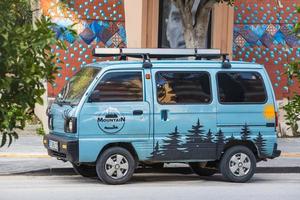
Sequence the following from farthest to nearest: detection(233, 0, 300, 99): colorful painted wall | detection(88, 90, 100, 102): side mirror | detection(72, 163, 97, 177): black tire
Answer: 1. detection(233, 0, 300, 99): colorful painted wall
2. detection(72, 163, 97, 177): black tire
3. detection(88, 90, 100, 102): side mirror

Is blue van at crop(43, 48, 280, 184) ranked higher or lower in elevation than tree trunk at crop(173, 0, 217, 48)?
lower

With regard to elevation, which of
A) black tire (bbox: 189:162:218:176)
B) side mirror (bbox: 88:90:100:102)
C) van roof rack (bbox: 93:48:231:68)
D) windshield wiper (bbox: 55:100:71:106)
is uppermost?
van roof rack (bbox: 93:48:231:68)

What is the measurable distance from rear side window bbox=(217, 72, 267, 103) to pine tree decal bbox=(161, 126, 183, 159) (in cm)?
97

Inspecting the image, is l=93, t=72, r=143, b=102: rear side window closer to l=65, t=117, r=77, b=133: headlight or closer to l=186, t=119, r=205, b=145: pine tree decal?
l=65, t=117, r=77, b=133: headlight

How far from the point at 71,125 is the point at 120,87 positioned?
976mm

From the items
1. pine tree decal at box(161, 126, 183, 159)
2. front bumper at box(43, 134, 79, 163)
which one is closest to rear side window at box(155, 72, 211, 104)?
pine tree decal at box(161, 126, 183, 159)

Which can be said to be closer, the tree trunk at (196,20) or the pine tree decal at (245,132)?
the pine tree decal at (245,132)

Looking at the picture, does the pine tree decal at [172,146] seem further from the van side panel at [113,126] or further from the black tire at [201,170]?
the black tire at [201,170]

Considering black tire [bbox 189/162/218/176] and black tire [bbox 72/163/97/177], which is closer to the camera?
black tire [bbox 72/163/97/177]

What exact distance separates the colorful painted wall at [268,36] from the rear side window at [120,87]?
769cm

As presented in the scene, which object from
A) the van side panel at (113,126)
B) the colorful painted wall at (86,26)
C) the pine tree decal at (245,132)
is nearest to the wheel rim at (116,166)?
the van side panel at (113,126)

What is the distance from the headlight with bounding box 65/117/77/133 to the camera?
36.0ft

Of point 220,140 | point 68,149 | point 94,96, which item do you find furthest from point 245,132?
point 68,149

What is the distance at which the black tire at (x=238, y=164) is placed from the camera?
11.8 m
